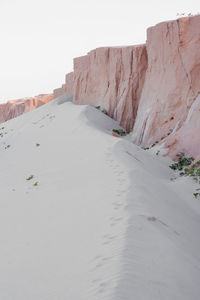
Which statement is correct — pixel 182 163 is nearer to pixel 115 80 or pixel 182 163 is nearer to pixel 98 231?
pixel 98 231

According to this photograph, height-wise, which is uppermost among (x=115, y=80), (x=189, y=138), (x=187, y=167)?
Result: (x=115, y=80)

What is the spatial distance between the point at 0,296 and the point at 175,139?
8946 millimetres

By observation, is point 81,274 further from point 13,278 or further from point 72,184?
point 72,184

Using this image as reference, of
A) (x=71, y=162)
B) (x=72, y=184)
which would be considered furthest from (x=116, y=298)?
(x=71, y=162)

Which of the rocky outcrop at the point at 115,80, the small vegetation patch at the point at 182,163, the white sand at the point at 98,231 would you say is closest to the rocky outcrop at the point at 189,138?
the small vegetation patch at the point at 182,163

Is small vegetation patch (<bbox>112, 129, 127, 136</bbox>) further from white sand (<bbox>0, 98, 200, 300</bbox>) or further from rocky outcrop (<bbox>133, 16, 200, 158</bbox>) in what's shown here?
white sand (<bbox>0, 98, 200, 300</bbox>)

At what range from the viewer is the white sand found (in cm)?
346

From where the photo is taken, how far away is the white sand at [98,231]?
3.46 m

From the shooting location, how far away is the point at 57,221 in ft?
18.2

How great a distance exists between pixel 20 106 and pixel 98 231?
42329 millimetres

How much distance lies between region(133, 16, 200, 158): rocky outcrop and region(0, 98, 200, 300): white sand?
170 inches

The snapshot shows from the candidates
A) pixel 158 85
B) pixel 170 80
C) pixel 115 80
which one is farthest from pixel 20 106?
pixel 170 80

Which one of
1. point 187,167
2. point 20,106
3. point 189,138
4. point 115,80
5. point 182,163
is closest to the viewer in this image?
point 187,167

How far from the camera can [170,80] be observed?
14.1 m
